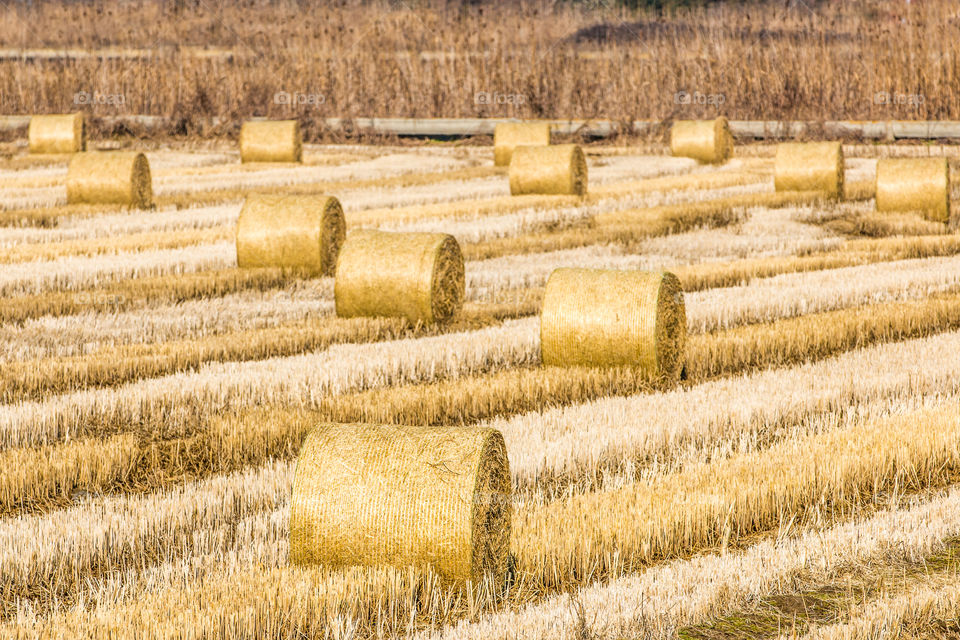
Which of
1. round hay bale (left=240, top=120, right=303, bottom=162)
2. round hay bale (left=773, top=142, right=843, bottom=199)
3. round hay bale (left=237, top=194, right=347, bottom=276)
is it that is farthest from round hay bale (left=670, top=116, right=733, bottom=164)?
round hay bale (left=237, top=194, right=347, bottom=276)

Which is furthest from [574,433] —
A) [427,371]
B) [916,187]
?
[916,187]

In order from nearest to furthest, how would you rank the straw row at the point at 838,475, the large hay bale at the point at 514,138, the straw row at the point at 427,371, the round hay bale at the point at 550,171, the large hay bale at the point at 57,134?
the straw row at the point at 838,475 → the straw row at the point at 427,371 → the round hay bale at the point at 550,171 → the large hay bale at the point at 514,138 → the large hay bale at the point at 57,134

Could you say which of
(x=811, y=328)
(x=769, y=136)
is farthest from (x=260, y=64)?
(x=811, y=328)

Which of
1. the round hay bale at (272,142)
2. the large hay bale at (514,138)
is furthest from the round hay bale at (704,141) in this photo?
the round hay bale at (272,142)

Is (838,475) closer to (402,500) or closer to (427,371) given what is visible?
(402,500)

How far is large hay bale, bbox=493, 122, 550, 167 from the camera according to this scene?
24.2 m

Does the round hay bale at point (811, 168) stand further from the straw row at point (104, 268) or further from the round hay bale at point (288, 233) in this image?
the straw row at point (104, 268)

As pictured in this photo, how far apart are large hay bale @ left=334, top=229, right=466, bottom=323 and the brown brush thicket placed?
20.3m

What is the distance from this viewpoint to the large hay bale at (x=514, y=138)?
2416 cm

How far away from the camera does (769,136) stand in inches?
Answer: 1111

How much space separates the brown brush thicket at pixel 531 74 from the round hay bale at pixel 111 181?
1256cm

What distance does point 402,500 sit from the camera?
193 inches

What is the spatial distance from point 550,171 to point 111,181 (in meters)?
6.26

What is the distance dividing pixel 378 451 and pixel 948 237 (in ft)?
38.2
